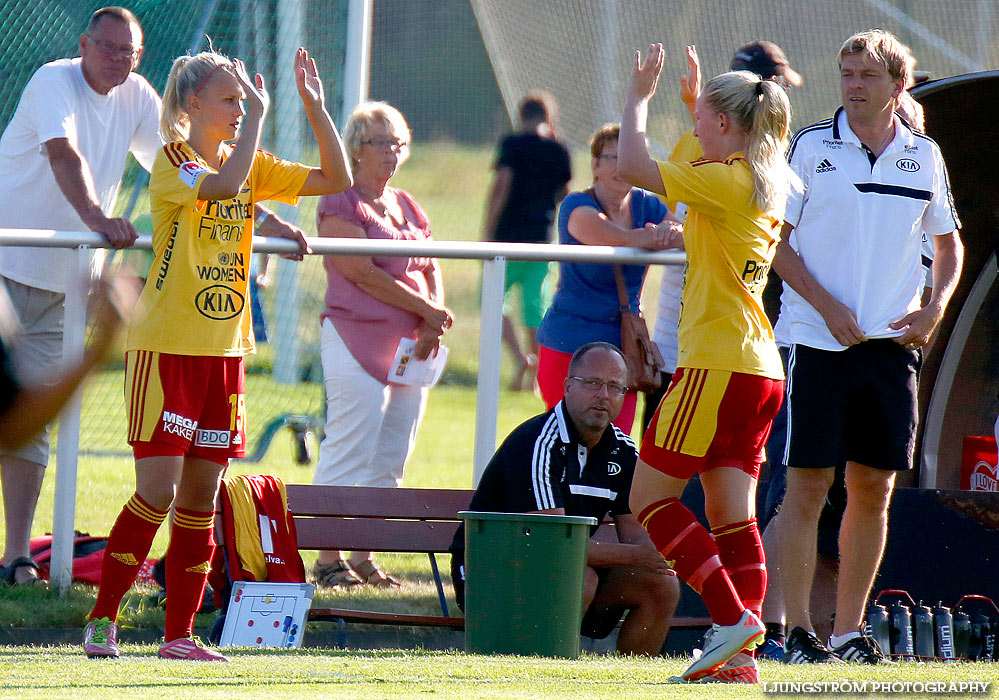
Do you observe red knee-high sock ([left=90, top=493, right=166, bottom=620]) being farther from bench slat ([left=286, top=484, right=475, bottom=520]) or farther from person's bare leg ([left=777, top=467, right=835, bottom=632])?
person's bare leg ([left=777, top=467, right=835, bottom=632])

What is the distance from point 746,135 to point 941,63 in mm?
7201

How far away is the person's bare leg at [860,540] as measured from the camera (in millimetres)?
5426

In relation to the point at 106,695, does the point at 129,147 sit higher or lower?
higher

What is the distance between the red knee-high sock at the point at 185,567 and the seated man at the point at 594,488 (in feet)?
3.95

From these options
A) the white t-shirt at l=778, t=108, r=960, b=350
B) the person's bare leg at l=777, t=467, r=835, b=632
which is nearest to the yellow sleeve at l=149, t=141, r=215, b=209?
the white t-shirt at l=778, t=108, r=960, b=350

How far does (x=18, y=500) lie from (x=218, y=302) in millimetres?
1942

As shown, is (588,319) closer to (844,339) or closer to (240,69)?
(844,339)

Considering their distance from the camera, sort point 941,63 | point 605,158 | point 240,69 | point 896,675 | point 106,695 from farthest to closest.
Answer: point 941,63 < point 605,158 < point 240,69 < point 896,675 < point 106,695

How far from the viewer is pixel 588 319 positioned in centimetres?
672

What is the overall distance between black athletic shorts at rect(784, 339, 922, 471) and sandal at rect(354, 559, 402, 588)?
2412 millimetres

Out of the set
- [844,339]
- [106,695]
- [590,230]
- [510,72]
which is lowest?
[106,695]

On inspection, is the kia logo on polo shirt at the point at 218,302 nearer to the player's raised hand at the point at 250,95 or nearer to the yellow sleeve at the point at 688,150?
the player's raised hand at the point at 250,95

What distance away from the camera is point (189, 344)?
4.93 metres

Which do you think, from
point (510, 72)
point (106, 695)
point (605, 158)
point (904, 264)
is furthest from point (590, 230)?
point (510, 72)
